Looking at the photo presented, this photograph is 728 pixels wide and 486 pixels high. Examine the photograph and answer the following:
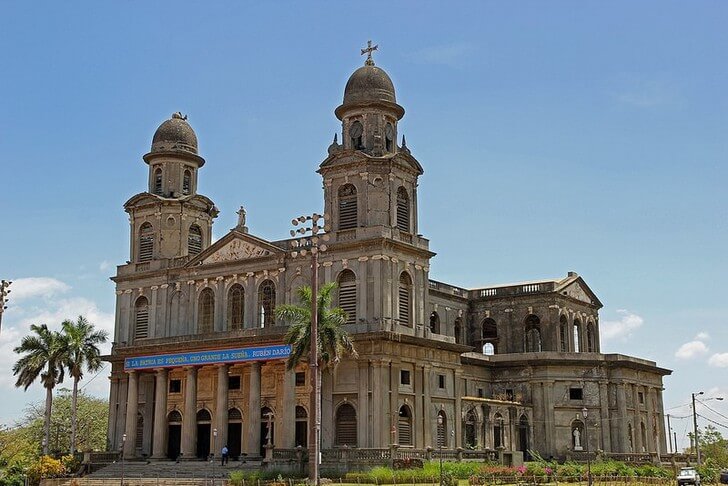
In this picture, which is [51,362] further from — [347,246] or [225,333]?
[347,246]

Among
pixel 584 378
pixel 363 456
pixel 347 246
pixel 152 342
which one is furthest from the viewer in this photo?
pixel 584 378

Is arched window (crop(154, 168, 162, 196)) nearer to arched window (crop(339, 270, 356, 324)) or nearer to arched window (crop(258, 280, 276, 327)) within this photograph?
arched window (crop(258, 280, 276, 327))

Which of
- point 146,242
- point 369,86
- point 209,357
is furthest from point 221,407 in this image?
point 369,86

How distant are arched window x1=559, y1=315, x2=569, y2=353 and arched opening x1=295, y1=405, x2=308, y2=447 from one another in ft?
80.8

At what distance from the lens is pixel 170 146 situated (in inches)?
2571

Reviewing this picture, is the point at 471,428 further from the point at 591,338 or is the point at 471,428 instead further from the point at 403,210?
the point at 591,338

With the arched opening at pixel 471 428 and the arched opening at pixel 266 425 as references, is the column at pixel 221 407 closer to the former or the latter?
the arched opening at pixel 266 425

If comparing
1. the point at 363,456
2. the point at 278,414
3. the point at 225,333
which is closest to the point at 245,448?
the point at 278,414

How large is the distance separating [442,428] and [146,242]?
2380 centimetres

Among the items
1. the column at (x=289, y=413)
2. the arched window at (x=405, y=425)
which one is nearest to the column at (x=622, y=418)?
the arched window at (x=405, y=425)

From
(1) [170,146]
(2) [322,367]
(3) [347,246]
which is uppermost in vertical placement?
(1) [170,146]

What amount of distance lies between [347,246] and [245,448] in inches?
517

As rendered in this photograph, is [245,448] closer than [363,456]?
No

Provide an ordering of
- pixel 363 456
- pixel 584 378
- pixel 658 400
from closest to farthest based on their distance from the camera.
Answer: pixel 363 456
pixel 584 378
pixel 658 400
